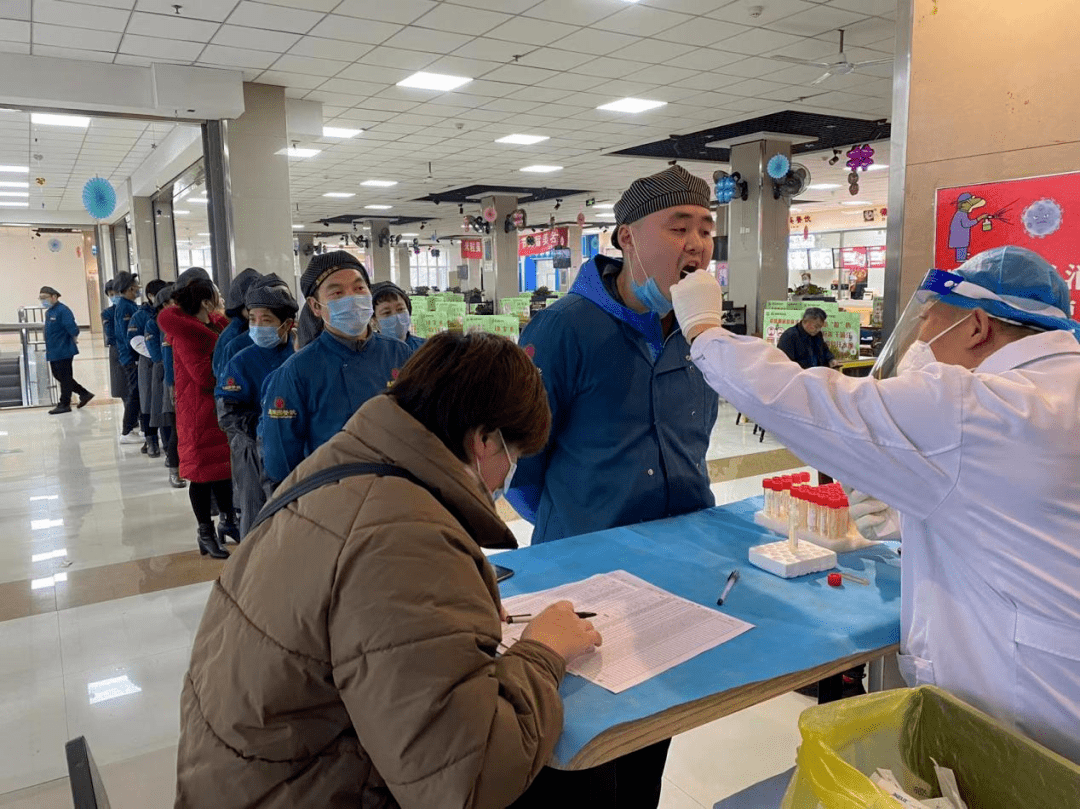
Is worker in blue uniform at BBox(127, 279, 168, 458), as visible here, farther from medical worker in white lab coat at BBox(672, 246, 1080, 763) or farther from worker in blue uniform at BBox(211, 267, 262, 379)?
medical worker in white lab coat at BBox(672, 246, 1080, 763)

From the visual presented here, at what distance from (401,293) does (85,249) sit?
22.9 m

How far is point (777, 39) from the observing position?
6.83 metres

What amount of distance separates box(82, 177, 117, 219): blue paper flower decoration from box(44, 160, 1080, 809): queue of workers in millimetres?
8530

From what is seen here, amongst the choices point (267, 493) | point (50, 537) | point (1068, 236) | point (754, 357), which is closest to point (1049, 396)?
point (754, 357)

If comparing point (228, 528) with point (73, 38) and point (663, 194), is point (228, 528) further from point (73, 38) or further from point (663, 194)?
point (73, 38)

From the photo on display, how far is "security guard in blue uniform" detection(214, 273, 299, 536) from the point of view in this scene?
3.73 meters

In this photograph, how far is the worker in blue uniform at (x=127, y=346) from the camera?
26.7 feet

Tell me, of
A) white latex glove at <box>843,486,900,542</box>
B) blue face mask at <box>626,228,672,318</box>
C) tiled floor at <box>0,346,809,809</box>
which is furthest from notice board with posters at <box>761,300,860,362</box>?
blue face mask at <box>626,228,672,318</box>

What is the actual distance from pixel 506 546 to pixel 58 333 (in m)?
10.6

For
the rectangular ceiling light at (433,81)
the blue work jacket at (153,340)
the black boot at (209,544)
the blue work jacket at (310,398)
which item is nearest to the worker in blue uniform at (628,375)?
the blue work jacket at (310,398)

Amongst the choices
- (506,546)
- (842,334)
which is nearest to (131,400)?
(842,334)

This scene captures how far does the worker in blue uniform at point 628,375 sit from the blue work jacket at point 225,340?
2.71 meters

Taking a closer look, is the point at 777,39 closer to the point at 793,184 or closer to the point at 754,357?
the point at 793,184

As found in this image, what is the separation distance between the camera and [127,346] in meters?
8.20
